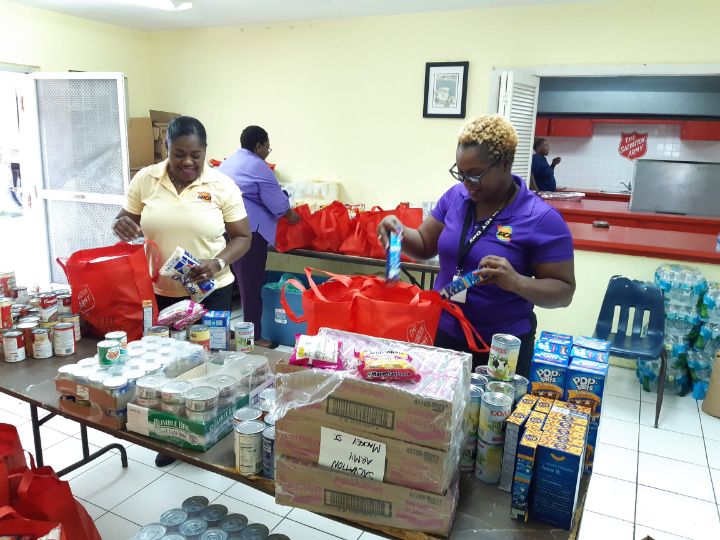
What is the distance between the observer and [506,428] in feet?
3.84

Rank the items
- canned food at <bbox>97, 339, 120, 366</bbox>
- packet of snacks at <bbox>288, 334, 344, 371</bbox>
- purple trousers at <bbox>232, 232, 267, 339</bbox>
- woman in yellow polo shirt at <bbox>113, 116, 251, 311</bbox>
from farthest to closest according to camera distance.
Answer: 1. purple trousers at <bbox>232, 232, 267, 339</bbox>
2. woman in yellow polo shirt at <bbox>113, 116, 251, 311</bbox>
3. canned food at <bbox>97, 339, 120, 366</bbox>
4. packet of snacks at <bbox>288, 334, 344, 371</bbox>

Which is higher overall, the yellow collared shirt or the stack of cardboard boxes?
the yellow collared shirt

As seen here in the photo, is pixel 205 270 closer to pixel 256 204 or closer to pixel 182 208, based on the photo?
pixel 182 208

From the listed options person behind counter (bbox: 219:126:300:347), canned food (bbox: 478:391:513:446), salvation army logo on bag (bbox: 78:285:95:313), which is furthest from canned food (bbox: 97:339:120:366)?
person behind counter (bbox: 219:126:300:347)

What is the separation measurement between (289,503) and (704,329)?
3413 mm

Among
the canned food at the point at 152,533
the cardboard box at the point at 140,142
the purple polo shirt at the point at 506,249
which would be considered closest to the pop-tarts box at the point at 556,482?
the purple polo shirt at the point at 506,249

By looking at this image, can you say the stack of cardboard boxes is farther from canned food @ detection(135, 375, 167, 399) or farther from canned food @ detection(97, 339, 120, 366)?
canned food @ detection(97, 339, 120, 366)

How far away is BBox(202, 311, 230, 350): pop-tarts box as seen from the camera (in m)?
1.85

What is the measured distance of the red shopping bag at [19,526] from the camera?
1282 mm

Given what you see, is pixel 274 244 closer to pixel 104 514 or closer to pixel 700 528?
pixel 104 514

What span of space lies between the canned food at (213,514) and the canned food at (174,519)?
66 millimetres

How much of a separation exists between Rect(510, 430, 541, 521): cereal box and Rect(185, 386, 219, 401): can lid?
29.9 inches

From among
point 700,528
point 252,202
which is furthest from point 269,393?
point 252,202

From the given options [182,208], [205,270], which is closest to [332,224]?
[182,208]
